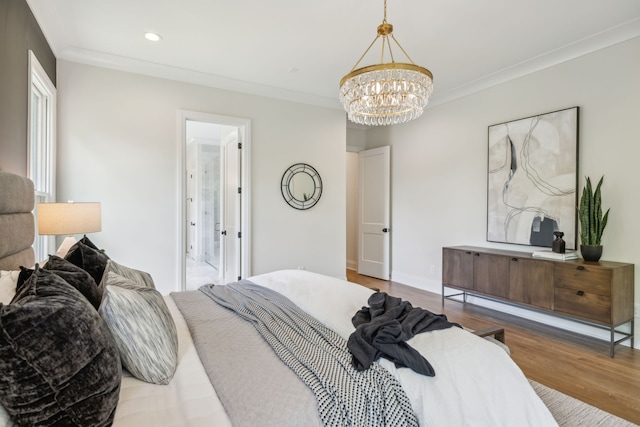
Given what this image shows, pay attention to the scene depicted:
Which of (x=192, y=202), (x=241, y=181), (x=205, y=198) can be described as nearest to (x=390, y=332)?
(x=241, y=181)

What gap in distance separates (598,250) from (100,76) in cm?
515

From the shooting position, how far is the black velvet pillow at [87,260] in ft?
5.23

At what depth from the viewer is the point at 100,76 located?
337 cm

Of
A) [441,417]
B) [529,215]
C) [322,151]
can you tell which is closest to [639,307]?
[529,215]

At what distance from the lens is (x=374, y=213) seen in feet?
18.7

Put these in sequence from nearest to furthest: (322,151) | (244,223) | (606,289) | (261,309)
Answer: (261,309)
(606,289)
(244,223)
(322,151)

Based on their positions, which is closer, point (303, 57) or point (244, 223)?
point (303, 57)

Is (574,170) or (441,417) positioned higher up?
(574,170)

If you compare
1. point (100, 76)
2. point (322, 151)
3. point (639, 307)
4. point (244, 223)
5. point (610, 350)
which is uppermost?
point (100, 76)

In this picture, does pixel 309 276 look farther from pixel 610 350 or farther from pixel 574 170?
pixel 574 170

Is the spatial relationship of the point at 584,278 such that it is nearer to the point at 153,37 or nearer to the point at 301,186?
the point at 301,186

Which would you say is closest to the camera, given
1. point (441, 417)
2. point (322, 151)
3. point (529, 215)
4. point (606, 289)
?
point (441, 417)

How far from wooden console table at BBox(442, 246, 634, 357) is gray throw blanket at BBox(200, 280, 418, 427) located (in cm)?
257

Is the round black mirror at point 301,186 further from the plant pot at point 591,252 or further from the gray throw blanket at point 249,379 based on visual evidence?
the plant pot at point 591,252
